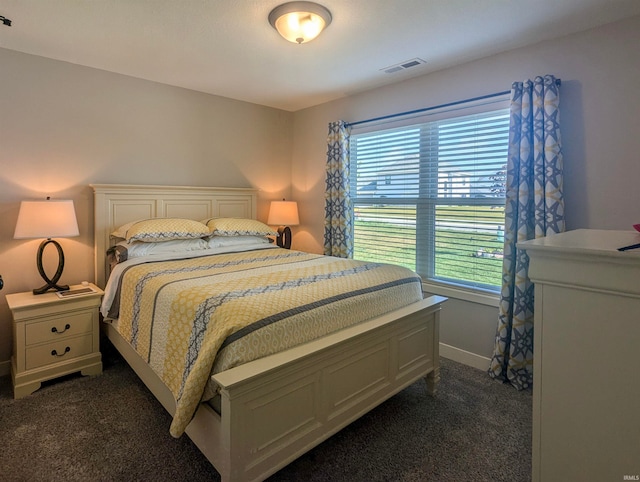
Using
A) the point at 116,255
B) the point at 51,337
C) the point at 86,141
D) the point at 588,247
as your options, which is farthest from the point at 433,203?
the point at 51,337

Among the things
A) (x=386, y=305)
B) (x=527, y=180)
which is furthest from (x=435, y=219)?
(x=386, y=305)

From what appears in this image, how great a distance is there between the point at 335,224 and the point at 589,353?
304 centimetres

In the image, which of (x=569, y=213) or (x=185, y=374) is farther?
(x=569, y=213)

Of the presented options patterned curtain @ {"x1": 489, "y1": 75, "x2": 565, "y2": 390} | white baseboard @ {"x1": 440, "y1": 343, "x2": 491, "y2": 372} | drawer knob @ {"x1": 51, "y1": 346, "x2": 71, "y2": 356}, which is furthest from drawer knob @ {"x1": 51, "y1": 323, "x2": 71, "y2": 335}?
patterned curtain @ {"x1": 489, "y1": 75, "x2": 565, "y2": 390}

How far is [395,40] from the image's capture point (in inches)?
97.5

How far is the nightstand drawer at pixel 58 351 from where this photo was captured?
2.40 meters

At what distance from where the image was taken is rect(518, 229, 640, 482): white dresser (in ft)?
2.40

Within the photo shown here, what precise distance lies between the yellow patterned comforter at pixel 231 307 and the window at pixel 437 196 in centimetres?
77

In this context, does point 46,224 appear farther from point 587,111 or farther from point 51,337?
point 587,111

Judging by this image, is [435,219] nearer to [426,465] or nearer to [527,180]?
[527,180]

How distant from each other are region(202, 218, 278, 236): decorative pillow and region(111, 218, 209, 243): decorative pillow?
0.47 feet

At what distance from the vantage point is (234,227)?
3.38 meters

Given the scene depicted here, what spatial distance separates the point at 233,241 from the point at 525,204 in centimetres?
240

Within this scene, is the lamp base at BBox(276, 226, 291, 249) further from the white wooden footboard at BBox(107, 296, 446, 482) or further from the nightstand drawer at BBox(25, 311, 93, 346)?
the white wooden footboard at BBox(107, 296, 446, 482)
